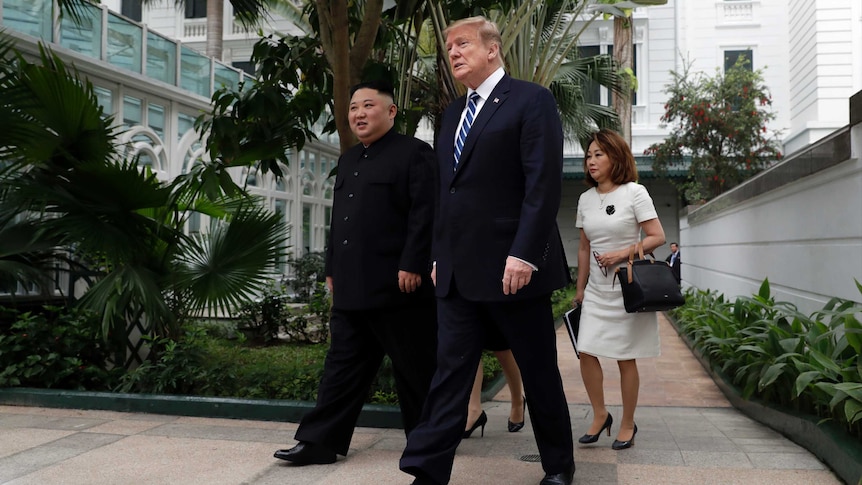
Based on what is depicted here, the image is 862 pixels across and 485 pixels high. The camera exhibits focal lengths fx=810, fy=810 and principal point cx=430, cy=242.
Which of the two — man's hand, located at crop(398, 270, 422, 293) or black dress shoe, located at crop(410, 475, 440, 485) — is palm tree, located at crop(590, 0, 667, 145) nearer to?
man's hand, located at crop(398, 270, 422, 293)

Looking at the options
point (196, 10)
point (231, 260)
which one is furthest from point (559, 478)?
point (196, 10)

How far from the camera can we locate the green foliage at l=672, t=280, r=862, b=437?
384 centimetres

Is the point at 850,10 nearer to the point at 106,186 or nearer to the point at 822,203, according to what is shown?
the point at 822,203

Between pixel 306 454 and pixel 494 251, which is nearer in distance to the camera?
pixel 494 251

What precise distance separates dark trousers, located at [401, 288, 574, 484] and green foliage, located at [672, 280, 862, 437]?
127cm

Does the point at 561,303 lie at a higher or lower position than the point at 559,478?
higher

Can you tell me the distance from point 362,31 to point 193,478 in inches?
142

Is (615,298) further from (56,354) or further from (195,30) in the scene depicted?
(195,30)

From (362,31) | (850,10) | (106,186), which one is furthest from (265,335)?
(850,10)

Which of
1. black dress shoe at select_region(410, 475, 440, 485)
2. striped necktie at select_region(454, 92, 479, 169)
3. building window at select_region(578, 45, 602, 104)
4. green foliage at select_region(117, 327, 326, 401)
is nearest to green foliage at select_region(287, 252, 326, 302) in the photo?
building window at select_region(578, 45, 602, 104)

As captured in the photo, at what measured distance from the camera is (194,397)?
545 cm

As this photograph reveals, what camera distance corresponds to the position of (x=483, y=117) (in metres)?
3.41

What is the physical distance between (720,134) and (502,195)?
1547 centimetres

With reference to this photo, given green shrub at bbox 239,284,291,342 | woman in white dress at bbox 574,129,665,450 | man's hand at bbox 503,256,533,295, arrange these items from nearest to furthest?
1. man's hand at bbox 503,256,533,295
2. woman in white dress at bbox 574,129,665,450
3. green shrub at bbox 239,284,291,342
